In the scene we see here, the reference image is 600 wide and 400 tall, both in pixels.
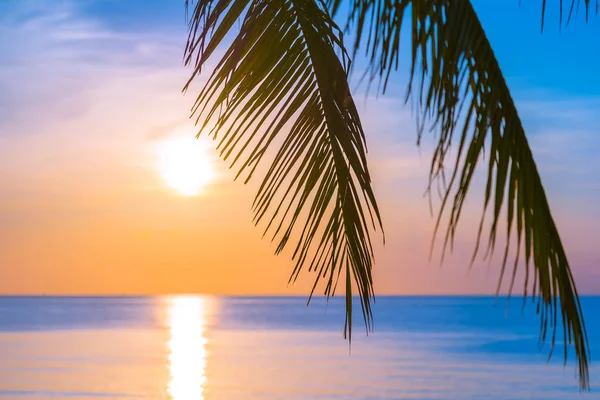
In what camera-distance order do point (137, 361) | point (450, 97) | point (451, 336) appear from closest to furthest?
1. point (450, 97)
2. point (137, 361)
3. point (451, 336)

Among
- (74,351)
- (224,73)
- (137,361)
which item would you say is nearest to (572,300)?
(224,73)

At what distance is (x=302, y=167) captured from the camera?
284 centimetres

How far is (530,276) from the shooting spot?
1.82 meters

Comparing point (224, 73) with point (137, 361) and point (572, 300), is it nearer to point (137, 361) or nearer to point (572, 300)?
point (572, 300)

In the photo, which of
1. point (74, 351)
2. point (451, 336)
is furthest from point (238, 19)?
point (451, 336)

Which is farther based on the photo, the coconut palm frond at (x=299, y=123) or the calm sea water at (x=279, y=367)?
the calm sea water at (x=279, y=367)

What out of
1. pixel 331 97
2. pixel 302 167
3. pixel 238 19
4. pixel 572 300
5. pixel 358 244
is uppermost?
A: pixel 238 19

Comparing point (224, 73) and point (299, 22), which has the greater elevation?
point (299, 22)

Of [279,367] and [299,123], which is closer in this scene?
[299,123]

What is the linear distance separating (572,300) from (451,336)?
47.8 meters

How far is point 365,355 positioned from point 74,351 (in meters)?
11.8

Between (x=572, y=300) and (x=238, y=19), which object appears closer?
(x=572, y=300)

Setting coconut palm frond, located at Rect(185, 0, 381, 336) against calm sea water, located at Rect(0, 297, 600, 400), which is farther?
calm sea water, located at Rect(0, 297, 600, 400)

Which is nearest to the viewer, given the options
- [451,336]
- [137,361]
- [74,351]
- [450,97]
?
[450,97]
